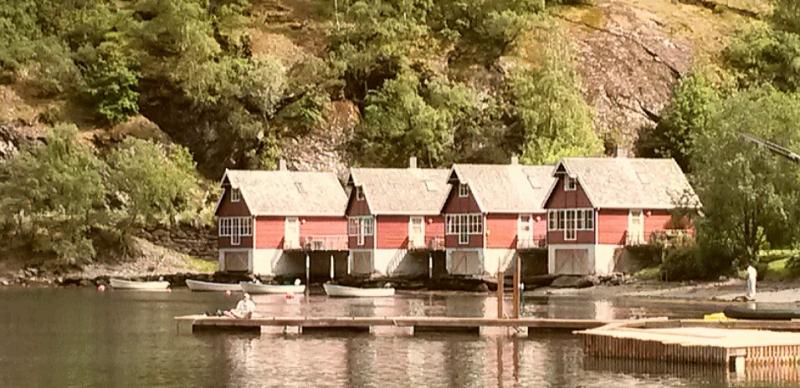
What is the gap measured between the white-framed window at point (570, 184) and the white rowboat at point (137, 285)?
29.2 metres

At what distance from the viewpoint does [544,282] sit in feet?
341

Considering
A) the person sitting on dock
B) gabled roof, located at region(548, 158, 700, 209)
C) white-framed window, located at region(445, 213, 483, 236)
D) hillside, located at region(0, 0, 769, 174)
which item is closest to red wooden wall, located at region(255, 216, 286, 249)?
white-framed window, located at region(445, 213, 483, 236)

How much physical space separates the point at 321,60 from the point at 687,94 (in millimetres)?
31989

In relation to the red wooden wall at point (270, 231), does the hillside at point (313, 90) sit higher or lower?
higher

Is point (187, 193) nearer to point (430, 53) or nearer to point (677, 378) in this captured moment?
point (430, 53)

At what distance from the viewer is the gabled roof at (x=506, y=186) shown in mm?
108500

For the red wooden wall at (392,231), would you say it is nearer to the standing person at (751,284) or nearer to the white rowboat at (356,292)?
the white rowboat at (356,292)

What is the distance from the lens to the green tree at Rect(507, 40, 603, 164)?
419 feet

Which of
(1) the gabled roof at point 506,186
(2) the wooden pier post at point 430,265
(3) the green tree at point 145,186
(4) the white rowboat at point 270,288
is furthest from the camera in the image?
(3) the green tree at point 145,186

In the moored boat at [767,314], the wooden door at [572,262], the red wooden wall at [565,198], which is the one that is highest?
the red wooden wall at [565,198]

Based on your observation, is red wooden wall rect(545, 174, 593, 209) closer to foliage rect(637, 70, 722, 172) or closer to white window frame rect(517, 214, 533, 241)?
white window frame rect(517, 214, 533, 241)

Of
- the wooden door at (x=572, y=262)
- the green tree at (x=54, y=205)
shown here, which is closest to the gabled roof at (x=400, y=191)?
the wooden door at (x=572, y=262)

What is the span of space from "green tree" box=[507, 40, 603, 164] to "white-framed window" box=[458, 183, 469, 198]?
16.6 metres

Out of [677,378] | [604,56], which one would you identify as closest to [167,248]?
[604,56]
